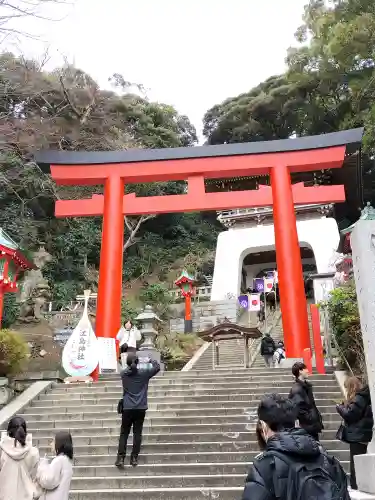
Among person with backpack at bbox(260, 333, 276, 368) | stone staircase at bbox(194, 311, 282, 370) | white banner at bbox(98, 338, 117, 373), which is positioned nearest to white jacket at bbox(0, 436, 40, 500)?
white banner at bbox(98, 338, 117, 373)

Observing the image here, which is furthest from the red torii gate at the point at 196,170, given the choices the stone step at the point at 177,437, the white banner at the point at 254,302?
the stone step at the point at 177,437

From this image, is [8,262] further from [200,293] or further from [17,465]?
[200,293]

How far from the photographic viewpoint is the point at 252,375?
8727 mm

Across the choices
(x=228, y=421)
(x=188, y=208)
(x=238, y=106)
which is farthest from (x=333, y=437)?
(x=238, y=106)

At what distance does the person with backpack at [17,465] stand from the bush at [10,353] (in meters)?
5.65

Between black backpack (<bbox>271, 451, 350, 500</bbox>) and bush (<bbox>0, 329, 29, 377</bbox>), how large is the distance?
798cm

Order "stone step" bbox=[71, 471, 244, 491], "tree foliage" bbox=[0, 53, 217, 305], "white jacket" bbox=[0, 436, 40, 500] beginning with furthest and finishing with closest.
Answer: "tree foliage" bbox=[0, 53, 217, 305]
"stone step" bbox=[71, 471, 244, 491]
"white jacket" bbox=[0, 436, 40, 500]

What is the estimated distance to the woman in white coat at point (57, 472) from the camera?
2.95 m

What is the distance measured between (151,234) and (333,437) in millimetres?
21566

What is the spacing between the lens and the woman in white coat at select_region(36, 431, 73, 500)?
295cm

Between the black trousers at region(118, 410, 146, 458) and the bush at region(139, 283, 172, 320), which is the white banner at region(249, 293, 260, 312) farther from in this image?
the black trousers at region(118, 410, 146, 458)

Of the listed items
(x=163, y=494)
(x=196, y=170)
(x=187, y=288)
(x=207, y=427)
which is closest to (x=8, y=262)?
(x=196, y=170)

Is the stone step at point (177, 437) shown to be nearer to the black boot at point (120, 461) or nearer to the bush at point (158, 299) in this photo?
the black boot at point (120, 461)

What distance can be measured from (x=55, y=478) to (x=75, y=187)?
2188 centimetres
